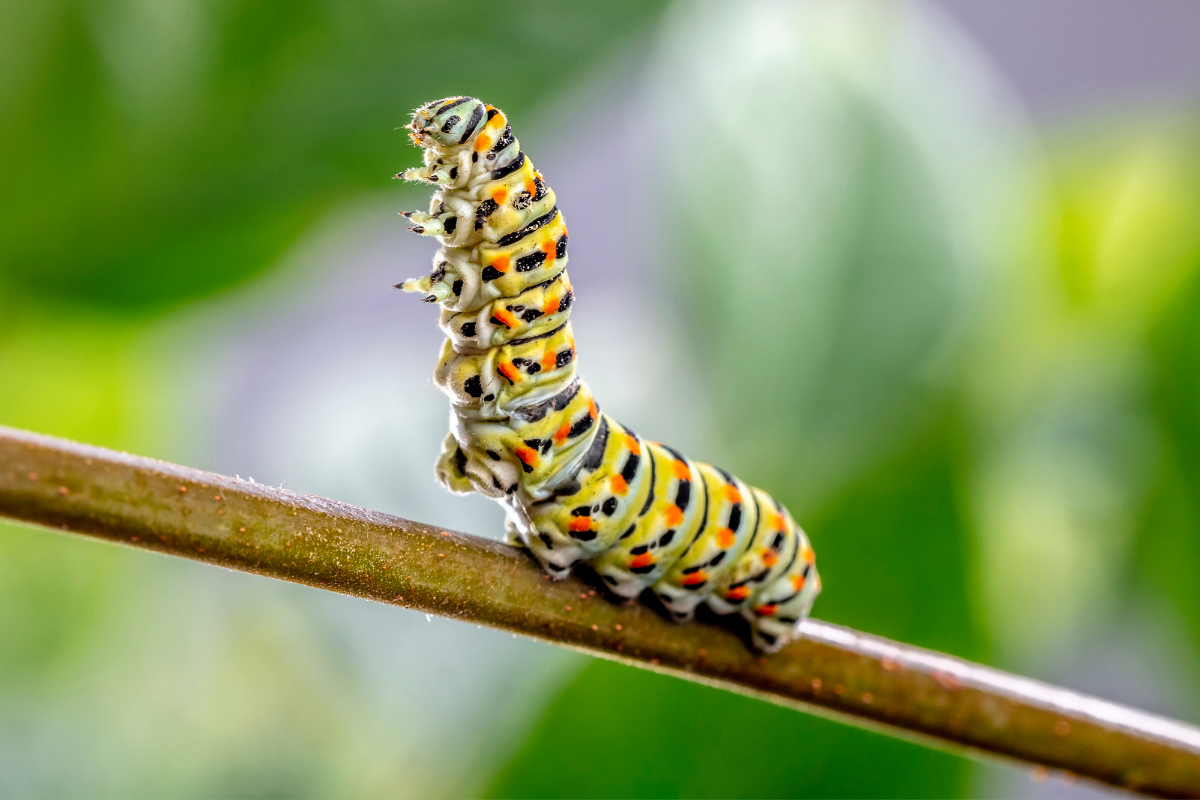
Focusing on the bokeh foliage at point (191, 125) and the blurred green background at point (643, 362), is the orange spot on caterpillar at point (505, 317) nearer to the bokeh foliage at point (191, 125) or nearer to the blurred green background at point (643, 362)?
the blurred green background at point (643, 362)

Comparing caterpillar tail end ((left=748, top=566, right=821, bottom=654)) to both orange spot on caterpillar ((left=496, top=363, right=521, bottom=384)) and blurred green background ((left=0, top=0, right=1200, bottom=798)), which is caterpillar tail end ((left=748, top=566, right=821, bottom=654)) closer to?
orange spot on caterpillar ((left=496, top=363, right=521, bottom=384))

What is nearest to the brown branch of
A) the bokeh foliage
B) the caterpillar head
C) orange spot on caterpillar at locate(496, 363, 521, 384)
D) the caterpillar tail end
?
the caterpillar tail end

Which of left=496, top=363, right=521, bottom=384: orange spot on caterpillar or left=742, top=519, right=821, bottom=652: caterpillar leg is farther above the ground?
left=496, top=363, right=521, bottom=384: orange spot on caterpillar

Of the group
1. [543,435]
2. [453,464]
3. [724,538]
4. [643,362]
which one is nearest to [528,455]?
[543,435]

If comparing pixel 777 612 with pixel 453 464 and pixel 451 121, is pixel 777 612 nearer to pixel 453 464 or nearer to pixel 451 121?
pixel 453 464

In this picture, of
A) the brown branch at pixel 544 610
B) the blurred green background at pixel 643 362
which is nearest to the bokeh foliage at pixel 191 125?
the blurred green background at pixel 643 362

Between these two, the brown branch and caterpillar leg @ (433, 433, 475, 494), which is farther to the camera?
caterpillar leg @ (433, 433, 475, 494)

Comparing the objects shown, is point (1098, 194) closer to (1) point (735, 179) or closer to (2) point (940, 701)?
(1) point (735, 179)
